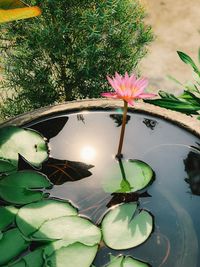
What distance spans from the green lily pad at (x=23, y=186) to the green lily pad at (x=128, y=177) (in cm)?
22

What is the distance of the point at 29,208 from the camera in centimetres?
131

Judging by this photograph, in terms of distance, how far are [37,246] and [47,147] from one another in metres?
0.45

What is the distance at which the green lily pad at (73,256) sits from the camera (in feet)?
3.72

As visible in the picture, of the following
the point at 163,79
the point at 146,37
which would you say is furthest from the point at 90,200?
the point at 163,79

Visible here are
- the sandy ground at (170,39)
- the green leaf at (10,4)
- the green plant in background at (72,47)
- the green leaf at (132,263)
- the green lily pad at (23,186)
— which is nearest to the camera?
the green leaf at (132,263)

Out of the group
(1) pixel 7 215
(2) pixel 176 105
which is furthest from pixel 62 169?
(2) pixel 176 105

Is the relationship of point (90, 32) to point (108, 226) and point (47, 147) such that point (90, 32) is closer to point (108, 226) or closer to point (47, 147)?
point (47, 147)

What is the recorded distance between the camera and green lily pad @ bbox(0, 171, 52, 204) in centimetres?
136

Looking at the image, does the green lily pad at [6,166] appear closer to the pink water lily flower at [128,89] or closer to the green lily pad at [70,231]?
the green lily pad at [70,231]

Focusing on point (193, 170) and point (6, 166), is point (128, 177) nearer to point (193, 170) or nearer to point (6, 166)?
point (193, 170)

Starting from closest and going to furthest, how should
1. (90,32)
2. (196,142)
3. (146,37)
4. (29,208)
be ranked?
(29,208), (196,142), (90,32), (146,37)

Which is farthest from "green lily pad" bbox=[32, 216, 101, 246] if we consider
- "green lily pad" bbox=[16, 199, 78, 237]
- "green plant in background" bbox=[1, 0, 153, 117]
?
"green plant in background" bbox=[1, 0, 153, 117]

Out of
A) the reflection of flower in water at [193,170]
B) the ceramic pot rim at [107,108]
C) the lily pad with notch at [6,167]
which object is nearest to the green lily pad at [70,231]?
the lily pad with notch at [6,167]

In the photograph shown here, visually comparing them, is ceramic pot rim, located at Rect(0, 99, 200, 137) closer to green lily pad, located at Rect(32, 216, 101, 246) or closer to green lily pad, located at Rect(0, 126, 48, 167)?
green lily pad, located at Rect(0, 126, 48, 167)
